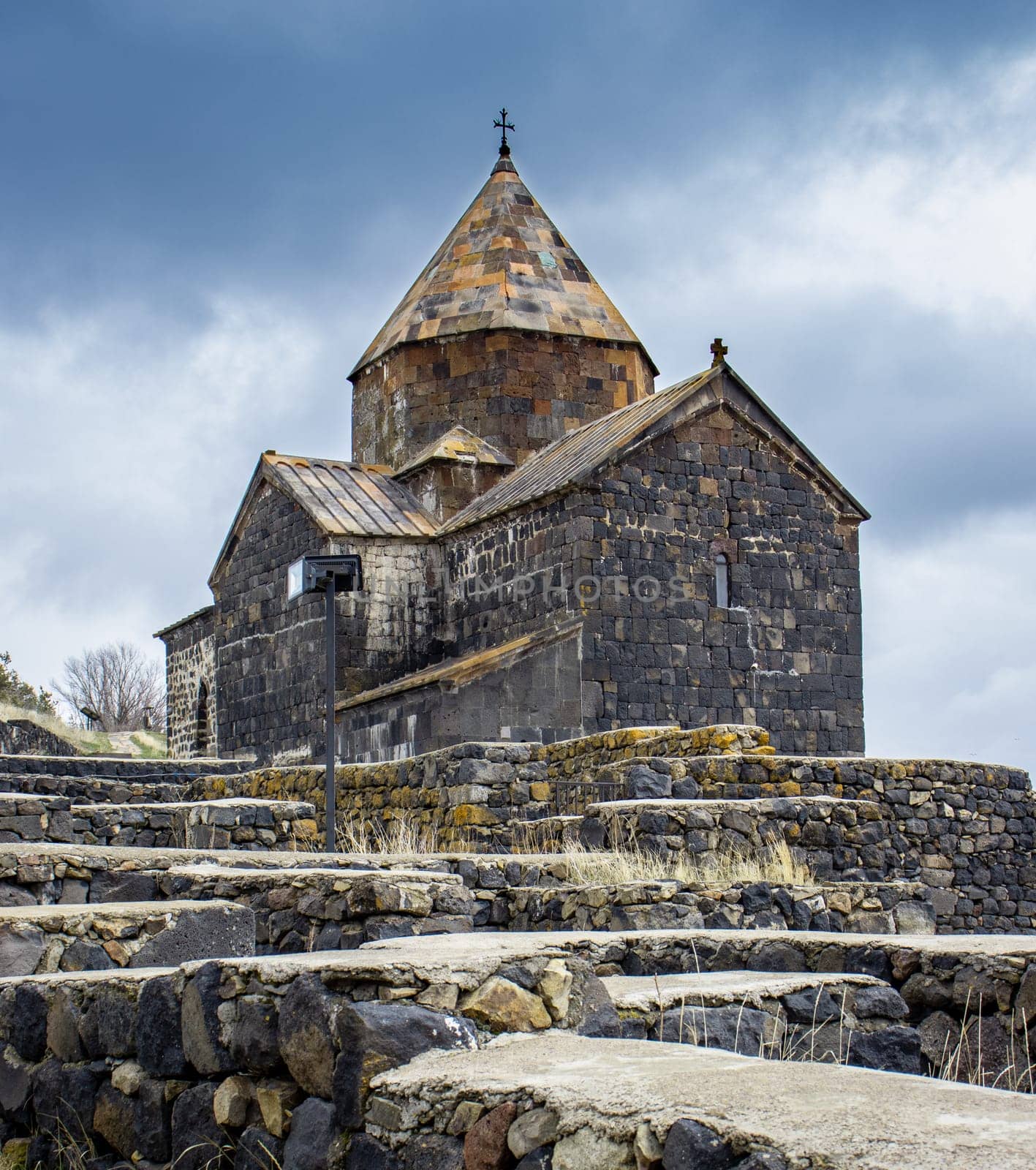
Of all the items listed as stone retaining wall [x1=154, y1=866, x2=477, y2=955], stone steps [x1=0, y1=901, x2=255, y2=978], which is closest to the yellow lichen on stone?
stone retaining wall [x1=154, y1=866, x2=477, y2=955]

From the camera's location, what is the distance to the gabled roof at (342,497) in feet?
63.2

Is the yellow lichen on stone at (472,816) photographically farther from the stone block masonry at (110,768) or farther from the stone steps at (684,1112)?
the stone steps at (684,1112)

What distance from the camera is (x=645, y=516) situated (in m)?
17.3

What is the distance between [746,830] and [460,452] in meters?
11.6

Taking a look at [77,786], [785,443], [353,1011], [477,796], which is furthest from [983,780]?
[353,1011]

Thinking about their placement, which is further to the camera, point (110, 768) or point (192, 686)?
point (192, 686)

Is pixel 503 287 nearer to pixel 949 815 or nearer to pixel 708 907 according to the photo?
pixel 949 815

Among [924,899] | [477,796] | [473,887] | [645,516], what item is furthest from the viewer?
[645,516]

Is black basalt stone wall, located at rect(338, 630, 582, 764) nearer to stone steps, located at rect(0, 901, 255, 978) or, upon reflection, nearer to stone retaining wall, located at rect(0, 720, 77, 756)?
stone retaining wall, located at rect(0, 720, 77, 756)

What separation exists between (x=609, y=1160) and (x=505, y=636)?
15.1 m

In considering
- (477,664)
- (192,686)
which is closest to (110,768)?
(477,664)

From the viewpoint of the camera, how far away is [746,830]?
9.37 metres

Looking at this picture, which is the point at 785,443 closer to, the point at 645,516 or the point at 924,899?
the point at 645,516

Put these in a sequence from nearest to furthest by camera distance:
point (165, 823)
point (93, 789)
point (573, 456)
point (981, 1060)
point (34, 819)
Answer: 1. point (981, 1060)
2. point (34, 819)
3. point (165, 823)
4. point (93, 789)
5. point (573, 456)
